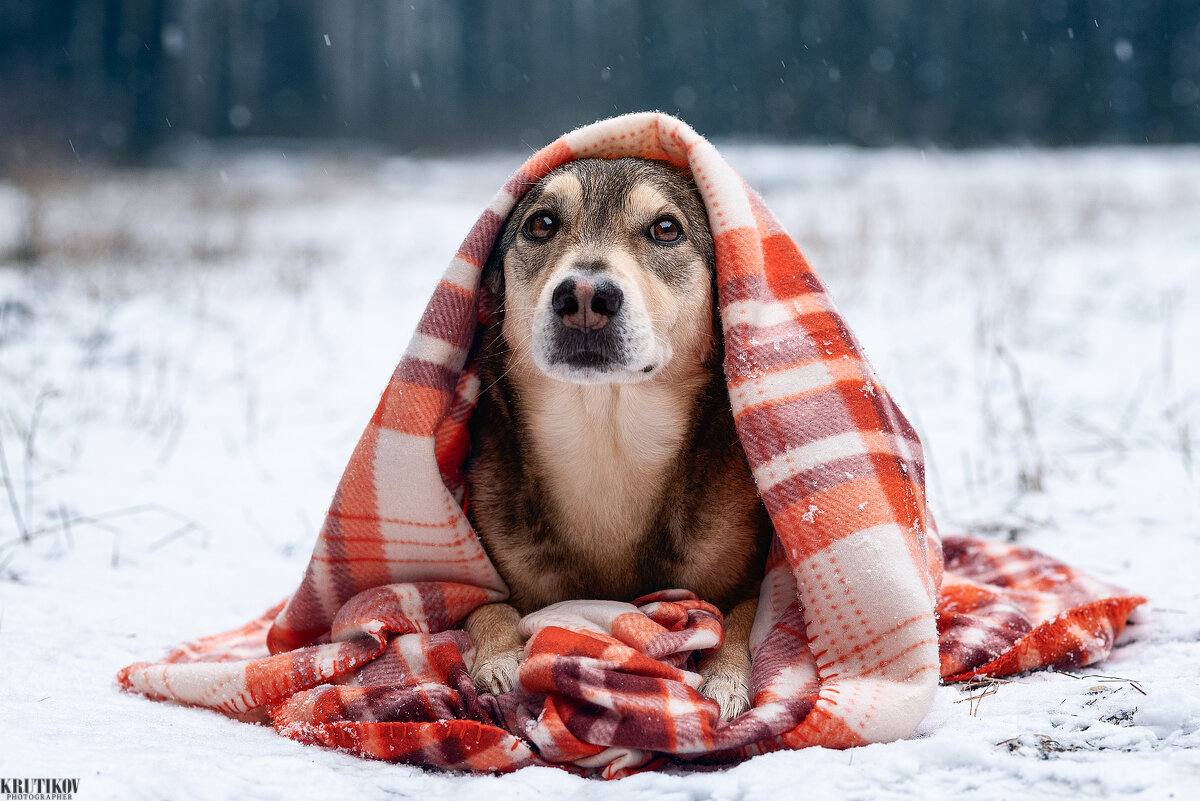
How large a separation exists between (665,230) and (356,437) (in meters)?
2.92

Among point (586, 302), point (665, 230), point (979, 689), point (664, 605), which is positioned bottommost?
point (979, 689)

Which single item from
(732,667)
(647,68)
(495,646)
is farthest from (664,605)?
(647,68)

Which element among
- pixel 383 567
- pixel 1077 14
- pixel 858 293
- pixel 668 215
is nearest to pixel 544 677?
pixel 383 567

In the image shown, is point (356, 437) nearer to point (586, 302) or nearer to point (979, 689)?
point (586, 302)

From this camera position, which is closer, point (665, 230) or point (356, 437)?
point (665, 230)

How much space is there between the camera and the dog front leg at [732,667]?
222cm

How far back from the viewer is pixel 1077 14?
22828mm

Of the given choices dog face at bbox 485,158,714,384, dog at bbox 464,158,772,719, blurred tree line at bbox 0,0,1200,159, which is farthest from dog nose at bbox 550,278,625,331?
blurred tree line at bbox 0,0,1200,159

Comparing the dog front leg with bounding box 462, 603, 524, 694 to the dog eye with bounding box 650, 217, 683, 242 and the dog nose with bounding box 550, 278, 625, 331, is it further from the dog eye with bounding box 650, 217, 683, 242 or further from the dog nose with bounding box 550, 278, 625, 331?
the dog eye with bounding box 650, 217, 683, 242

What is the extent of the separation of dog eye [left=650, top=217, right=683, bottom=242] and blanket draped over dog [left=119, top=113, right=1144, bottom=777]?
0.17m

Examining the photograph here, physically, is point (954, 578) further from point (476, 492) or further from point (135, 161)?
point (135, 161)

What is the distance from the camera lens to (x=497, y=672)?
2.37m

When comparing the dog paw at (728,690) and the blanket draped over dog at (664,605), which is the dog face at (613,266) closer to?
the blanket draped over dog at (664,605)

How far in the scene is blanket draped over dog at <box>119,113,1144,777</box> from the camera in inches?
80.8
